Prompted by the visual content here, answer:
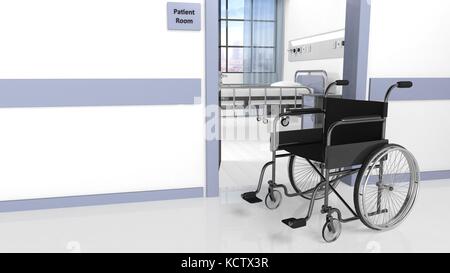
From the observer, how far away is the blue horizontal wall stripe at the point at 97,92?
2.34 m

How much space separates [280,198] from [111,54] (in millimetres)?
1467

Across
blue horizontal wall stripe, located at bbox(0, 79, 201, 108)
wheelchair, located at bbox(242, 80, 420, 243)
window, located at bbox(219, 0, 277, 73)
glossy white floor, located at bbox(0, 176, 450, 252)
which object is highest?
window, located at bbox(219, 0, 277, 73)

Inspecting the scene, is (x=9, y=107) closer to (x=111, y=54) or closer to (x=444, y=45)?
(x=111, y=54)

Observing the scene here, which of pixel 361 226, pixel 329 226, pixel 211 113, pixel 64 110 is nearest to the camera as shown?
pixel 329 226

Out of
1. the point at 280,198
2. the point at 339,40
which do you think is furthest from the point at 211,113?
the point at 339,40

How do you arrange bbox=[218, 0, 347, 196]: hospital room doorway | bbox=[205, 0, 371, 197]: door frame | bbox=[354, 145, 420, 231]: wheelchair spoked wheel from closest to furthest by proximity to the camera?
1. bbox=[354, 145, 420, 231]: wheelchair spoked wheel
2. bbox=[205, 0, 371, 197]: door frame
3. bbox=[218, 0, 347, 196]: hospital room doorway

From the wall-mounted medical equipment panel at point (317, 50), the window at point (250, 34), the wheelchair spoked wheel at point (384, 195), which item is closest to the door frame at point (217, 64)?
the wheelchair spoked wheel at point (384, 195)

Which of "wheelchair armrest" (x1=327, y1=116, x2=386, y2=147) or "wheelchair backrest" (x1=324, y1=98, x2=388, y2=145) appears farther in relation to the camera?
"wheelchair backrest" (x1=324, y1=98, x2=388, y2=145)

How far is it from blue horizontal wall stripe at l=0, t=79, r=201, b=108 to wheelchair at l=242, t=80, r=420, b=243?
0.71m

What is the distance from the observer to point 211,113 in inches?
105

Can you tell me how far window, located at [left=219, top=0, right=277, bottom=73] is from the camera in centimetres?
853

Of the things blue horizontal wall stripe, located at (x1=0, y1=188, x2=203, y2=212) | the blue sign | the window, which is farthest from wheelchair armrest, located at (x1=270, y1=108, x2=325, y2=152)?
the window

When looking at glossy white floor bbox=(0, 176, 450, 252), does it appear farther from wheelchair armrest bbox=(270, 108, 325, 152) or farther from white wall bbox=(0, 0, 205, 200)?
wheelchair armrest bbox=(270, 108, 325, 152)

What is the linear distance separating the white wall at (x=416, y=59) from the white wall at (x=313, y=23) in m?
2.55
